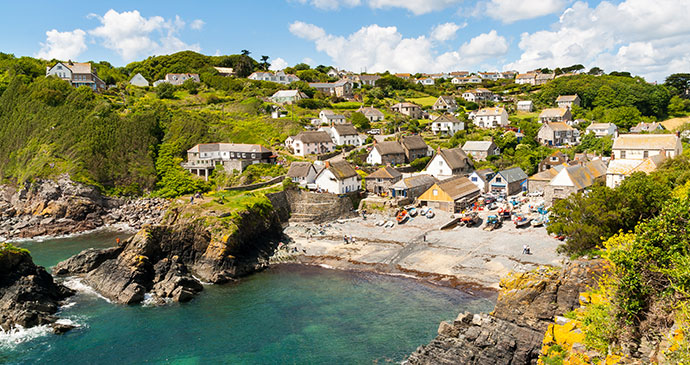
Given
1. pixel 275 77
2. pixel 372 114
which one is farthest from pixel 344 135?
pixel 275 77

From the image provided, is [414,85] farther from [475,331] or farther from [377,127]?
[475,331]

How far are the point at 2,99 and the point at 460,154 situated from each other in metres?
81.2

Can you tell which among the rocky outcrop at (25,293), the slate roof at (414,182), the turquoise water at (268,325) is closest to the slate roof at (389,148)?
the slate roof at (414,182)

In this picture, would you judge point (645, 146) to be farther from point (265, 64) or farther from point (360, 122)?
point (265, 64)

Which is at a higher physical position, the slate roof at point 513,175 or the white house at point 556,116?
the white house at point 556,116

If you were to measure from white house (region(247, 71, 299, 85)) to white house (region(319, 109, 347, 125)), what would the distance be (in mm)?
39977

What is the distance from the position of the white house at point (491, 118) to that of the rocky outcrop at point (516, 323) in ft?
240

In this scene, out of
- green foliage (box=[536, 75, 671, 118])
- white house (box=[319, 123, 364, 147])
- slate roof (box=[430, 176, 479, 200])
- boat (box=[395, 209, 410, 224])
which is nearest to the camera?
boat (box=[395, 209, 410, 224])

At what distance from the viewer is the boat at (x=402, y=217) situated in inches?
1998

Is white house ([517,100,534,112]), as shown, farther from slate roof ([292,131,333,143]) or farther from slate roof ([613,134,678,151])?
slate roof ([292,131,333,143])

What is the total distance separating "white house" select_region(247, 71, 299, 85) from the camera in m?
125

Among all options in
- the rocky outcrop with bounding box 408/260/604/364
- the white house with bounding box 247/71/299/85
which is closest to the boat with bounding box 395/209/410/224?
the rocky outcrop with bounding box 408/260/604/364

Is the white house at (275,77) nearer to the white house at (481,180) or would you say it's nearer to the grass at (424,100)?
the grass at (424,100)

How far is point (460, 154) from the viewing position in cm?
6750
